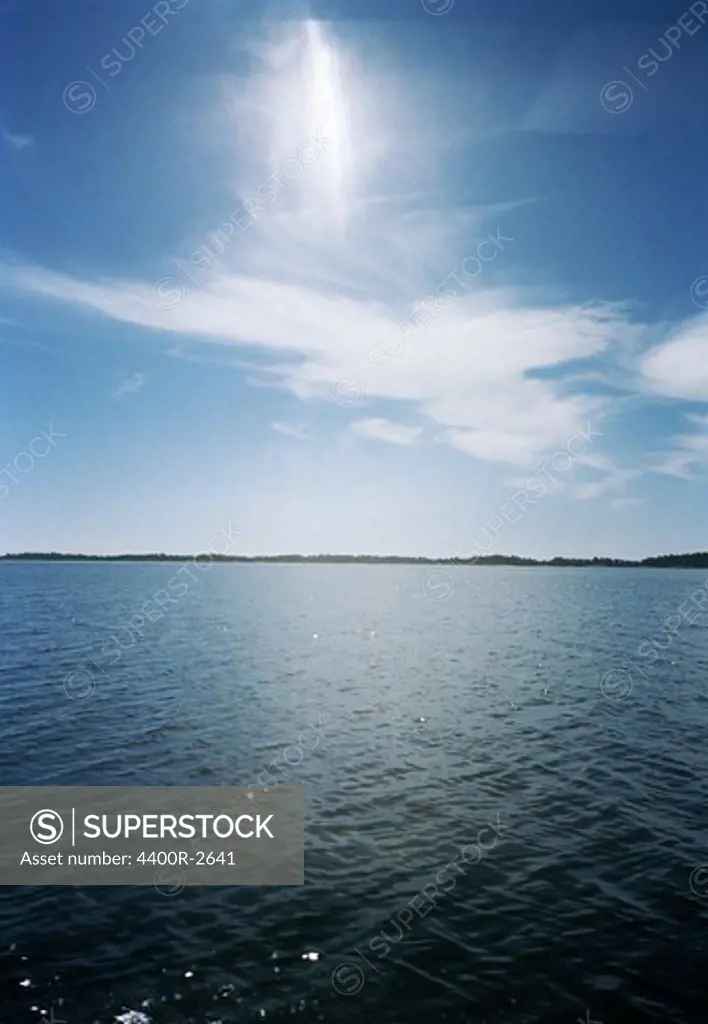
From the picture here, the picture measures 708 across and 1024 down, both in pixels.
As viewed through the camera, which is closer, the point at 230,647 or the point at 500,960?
the point at 500,960

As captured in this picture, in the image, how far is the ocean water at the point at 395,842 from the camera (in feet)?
41.5

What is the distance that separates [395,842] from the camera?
63.5 feet

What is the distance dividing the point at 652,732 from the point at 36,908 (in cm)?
2830

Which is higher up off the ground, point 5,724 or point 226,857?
point 5,724

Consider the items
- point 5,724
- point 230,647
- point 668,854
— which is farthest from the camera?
point 230,647

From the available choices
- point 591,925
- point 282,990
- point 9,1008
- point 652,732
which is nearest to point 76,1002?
point 9,1008

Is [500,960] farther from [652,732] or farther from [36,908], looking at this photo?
[652,732]

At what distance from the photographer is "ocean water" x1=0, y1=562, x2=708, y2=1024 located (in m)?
12.7

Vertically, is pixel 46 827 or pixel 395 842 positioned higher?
pixel 46 827

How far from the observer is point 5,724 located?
30.3m

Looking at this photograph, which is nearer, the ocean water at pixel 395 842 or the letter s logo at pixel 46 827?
the ocean water at pixel 395 842

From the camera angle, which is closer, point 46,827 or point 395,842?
point 395,842

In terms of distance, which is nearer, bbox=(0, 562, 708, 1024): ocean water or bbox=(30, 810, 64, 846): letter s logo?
bbox=(0, 562, 708, 1024): ocean water

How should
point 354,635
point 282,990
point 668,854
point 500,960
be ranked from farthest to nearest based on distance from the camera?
point 354,635 → point 668,854 → point 500,960 → point 282,990
